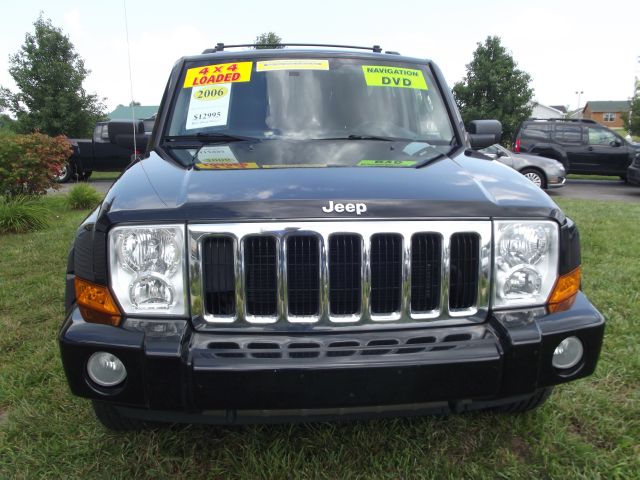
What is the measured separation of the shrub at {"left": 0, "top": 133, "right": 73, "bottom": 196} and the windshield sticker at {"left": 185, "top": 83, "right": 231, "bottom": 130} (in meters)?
6.01

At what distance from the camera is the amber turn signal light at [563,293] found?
2.01 metres

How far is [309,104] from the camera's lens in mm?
3061

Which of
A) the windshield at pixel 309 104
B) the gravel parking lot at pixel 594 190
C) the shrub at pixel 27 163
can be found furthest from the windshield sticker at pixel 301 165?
the gravel parking lot at pixel 594 190

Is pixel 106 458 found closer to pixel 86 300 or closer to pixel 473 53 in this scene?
pixel 86 300

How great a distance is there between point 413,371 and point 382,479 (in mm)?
653

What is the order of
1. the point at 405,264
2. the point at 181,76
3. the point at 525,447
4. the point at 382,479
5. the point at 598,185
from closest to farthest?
1. the point at 405,264
2. the point at 382,479
3. the point at 525,447
4. the point at 181,76
5. the point at 598,185

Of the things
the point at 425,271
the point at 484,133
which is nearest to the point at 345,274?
the point at 425,271

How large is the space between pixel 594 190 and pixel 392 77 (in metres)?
13.4

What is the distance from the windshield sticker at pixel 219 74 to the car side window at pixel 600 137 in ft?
48.8

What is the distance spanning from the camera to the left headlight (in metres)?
1.86

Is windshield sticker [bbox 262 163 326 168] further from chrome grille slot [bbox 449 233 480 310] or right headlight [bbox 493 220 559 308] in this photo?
right headlight [bbox 493 220 559 308]

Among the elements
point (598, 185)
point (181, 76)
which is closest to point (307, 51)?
point (181, 76)

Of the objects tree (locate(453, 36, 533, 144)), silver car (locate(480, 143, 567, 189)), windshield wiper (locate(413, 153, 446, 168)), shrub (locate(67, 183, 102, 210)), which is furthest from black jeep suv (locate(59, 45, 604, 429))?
tree (locate(453, 36, 533, 144))

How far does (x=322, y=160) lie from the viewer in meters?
2.39
